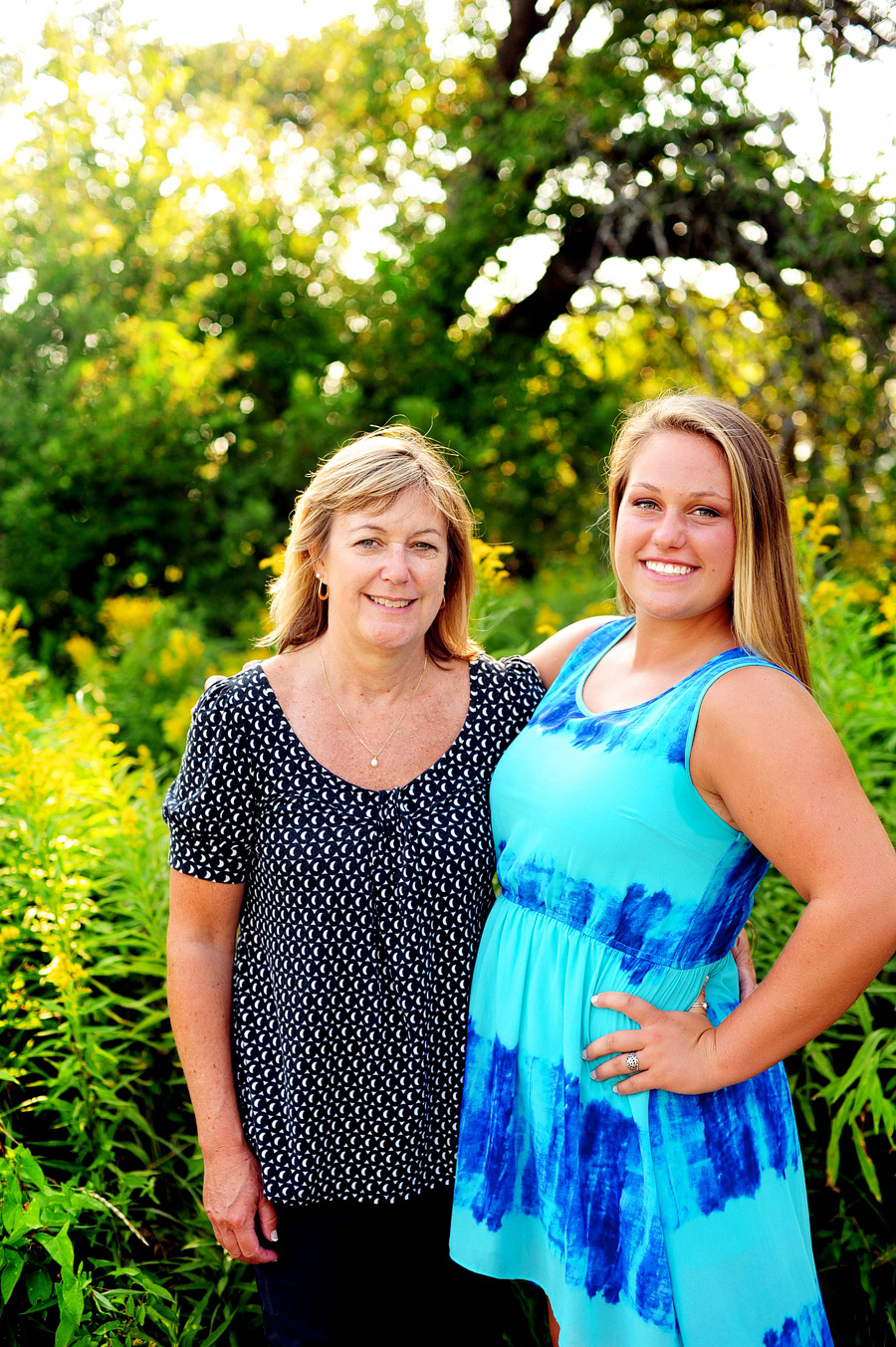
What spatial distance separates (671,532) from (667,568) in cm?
6

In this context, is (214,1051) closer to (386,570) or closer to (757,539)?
(386,570)

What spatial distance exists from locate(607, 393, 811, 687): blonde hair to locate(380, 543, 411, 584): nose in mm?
518

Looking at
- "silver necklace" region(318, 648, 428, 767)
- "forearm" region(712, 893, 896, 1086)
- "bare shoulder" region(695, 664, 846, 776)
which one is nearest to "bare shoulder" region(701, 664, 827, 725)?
"bare shoulder" region(695, 664, 846, 776)

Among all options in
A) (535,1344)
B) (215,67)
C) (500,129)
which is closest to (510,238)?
(500,129)

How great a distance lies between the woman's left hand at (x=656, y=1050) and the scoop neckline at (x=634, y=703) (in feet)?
1.48

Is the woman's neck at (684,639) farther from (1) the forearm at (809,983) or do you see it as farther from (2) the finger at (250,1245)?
(2) the finger at (250,1245)

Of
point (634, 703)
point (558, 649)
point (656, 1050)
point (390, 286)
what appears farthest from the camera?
point (390, 286)

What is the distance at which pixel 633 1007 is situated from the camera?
1651 millimetres

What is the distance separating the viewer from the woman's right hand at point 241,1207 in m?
1.89

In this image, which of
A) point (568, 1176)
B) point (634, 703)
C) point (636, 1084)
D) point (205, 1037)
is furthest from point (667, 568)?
point (205, 1037)

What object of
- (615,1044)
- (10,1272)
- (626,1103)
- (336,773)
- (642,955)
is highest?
(336,773)

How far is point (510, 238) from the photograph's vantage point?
23.6 feet

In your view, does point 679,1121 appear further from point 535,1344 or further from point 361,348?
point 361,348

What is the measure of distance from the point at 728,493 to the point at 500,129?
606 centimetres
